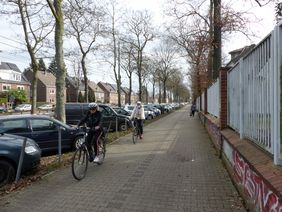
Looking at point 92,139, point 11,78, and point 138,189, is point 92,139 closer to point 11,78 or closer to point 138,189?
point 138,189

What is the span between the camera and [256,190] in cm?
465

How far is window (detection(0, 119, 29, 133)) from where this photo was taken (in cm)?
1108

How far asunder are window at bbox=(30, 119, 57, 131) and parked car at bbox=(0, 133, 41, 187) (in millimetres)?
3453

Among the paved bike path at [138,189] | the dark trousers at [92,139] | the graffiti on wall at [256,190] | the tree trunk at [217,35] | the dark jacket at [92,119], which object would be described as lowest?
the paved bike path at [138,189]

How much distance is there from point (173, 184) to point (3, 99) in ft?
222

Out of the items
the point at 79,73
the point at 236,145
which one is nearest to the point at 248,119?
the point at 236,145

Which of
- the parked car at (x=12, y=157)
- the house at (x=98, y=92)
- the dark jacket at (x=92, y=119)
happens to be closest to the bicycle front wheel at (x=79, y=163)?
the dark jacket at (x=92, y=119)

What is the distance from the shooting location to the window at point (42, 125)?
11.6m

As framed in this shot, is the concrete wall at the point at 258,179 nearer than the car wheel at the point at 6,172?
Yes

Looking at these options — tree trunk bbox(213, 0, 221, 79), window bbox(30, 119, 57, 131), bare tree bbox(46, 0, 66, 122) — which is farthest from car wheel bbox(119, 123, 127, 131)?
window bbox(30, 119, 57, 131)

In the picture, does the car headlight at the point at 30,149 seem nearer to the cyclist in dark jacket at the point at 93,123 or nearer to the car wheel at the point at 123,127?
the cyclist in dark jacket at the point at 93,123

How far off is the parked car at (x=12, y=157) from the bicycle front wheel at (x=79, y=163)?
1.11m

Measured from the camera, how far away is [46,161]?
10.5 meters

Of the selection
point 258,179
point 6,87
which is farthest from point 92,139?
point 6,87
